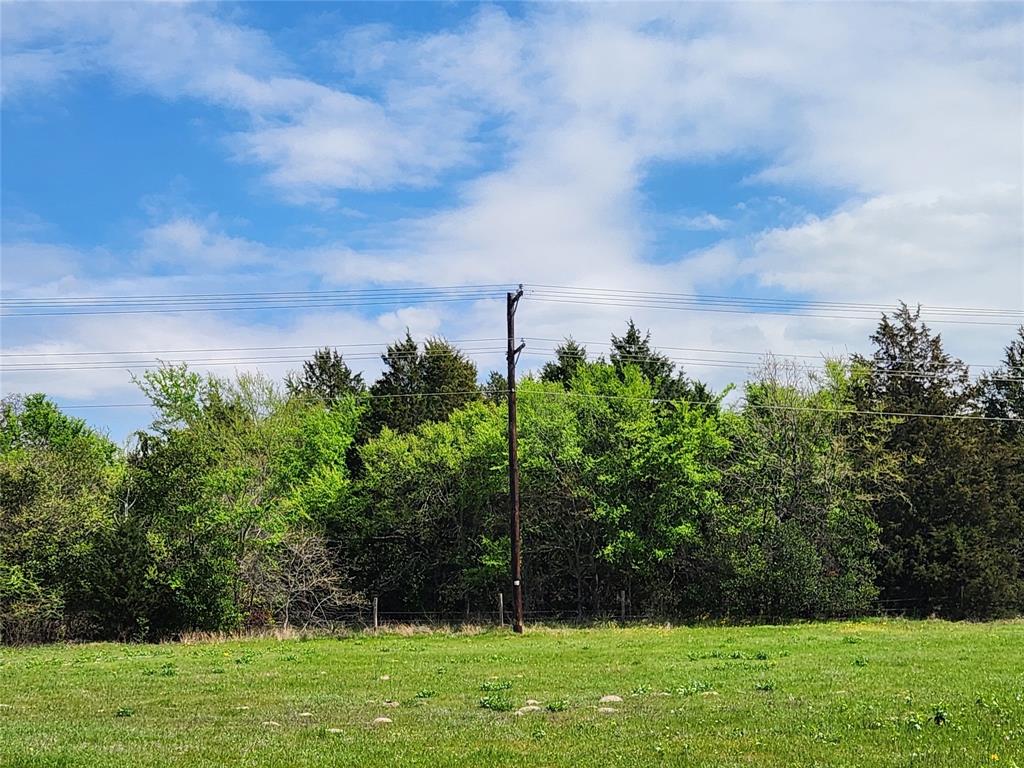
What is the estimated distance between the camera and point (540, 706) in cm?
1241

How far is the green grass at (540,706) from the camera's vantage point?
8.83m

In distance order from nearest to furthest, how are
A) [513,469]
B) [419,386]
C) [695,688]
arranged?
1. [695,688]
2. [513,469]
3. [419,386]

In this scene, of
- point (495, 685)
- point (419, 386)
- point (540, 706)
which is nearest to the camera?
point (540, 706)

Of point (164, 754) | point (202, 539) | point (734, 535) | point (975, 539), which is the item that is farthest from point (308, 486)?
point (164, 754)

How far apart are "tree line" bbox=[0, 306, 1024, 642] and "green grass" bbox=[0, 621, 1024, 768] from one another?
33.9ft

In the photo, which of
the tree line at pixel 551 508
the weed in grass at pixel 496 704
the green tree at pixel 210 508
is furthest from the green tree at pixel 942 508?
the weed in grass at pixel 496 704

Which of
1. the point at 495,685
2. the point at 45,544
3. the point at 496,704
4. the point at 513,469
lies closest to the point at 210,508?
the point at 45,544

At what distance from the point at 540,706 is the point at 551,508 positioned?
28.0 m

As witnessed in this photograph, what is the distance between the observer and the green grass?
29.0 ft

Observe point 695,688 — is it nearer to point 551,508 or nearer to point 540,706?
point 540,706

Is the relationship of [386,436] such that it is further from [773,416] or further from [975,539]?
[975,539]

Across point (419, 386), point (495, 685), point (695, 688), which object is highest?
point (419, 386)

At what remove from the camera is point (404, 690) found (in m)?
15.0

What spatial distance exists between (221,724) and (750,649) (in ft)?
44.4
